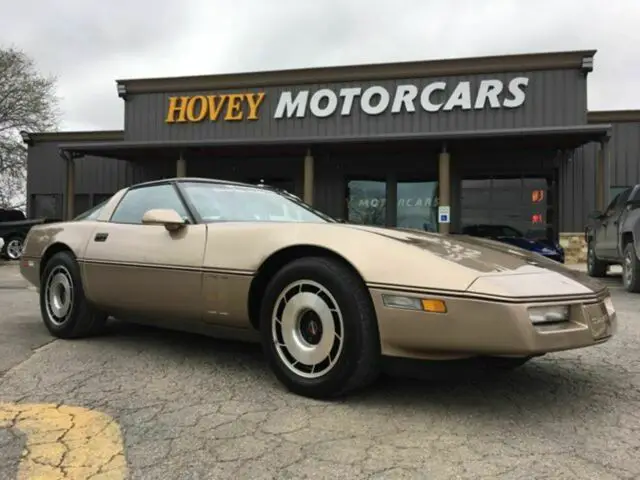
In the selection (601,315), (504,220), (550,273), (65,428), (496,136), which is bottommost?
(65,428)

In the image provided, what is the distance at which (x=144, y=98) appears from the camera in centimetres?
1859

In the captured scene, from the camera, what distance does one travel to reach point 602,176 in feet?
46.9

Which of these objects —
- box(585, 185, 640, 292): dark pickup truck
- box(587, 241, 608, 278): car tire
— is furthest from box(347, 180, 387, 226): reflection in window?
box(585, 185, 640, 292): dark pickup truck

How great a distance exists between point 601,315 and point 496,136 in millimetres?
12116

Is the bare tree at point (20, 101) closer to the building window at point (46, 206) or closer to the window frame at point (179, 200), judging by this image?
the building window at point (46, 206)

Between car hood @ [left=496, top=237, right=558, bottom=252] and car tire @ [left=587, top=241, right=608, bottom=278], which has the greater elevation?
car hood @ [left=496, top=237, right=558, bottom=252]

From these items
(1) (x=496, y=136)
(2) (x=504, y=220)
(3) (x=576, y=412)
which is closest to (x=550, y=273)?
Result: (3) (x=576, y=412)

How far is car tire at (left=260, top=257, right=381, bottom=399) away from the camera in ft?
9.29

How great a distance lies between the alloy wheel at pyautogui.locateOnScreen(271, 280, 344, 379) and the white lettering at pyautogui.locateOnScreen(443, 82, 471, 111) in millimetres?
14190

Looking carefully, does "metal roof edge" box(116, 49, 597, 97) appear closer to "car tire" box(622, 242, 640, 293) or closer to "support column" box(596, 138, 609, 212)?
"support column" box(596, 138, 609, 212)

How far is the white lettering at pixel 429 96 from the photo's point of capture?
16203 millimetres

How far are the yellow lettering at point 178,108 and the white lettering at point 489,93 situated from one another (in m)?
8.85

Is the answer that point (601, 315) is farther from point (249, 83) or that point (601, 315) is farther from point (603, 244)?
point (249, 83)

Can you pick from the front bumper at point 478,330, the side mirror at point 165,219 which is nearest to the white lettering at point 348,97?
the side mirror at point 165,219
